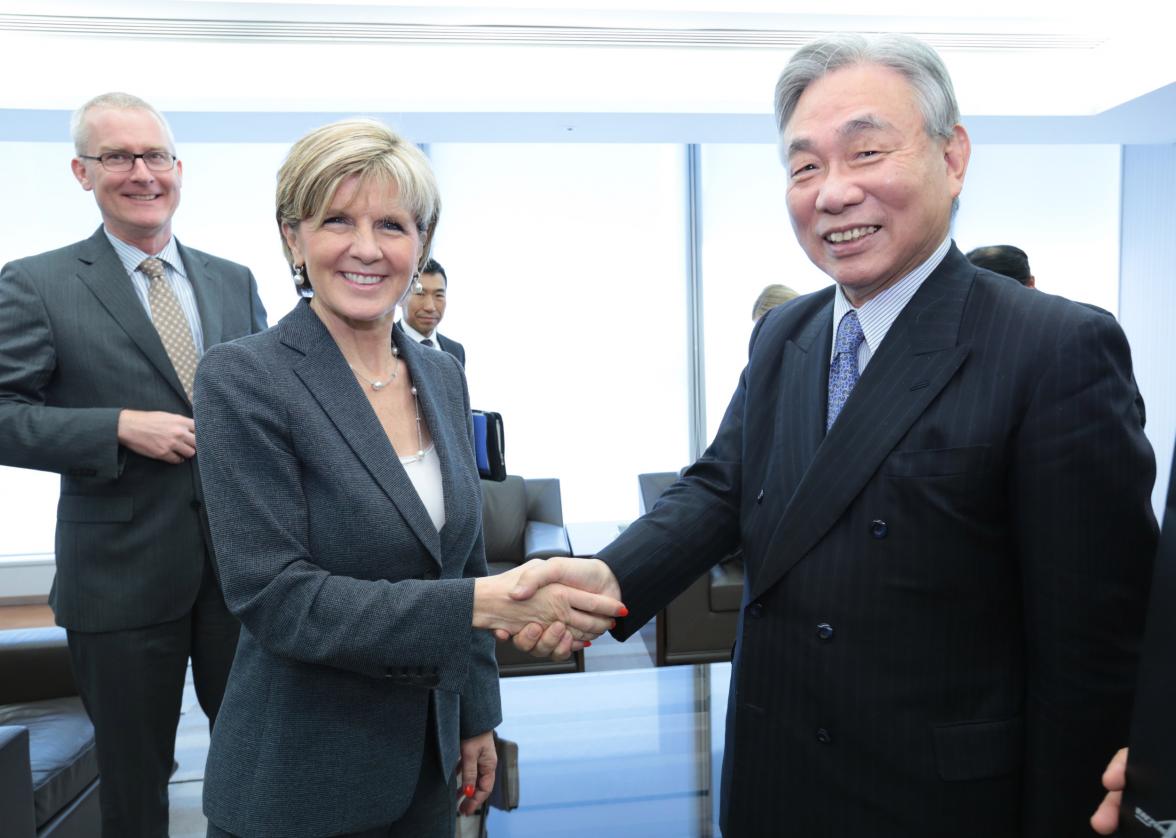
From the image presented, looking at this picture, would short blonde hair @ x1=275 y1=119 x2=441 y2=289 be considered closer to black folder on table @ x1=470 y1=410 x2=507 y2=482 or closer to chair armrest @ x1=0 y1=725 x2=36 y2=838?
black folder on table @ x1=470 y1=410 x2=507 y2=482

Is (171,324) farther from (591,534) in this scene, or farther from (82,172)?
(591,534)

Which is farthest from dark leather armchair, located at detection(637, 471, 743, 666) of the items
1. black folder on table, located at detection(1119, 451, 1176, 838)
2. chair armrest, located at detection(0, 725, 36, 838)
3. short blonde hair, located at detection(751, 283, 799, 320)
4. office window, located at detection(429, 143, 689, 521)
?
black folder on table, located at detection(1119, 451, 1176, 838)

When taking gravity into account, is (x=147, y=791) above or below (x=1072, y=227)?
below

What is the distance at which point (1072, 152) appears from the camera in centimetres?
649

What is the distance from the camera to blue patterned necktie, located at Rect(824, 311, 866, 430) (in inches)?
50.3

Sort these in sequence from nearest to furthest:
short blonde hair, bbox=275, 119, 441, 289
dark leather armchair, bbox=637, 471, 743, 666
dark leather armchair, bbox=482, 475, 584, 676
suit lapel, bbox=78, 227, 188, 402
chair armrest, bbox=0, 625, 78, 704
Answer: short blonde hair, bbox=275, 119, 441, 289
suit lapel, bbox=78, 227, 188, 402
chair armrest, bbox=0, 625, 78, 704
dark leather armchair, bbox=637, 471, 743, 666
dark leather armchair, bbox=482, 475, 584, 676

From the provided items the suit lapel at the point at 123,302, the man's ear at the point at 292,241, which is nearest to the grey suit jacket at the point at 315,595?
the man's ear at the point at 292,241

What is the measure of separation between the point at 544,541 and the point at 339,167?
3.34 m

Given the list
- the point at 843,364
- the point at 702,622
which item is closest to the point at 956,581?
the point at 843,364

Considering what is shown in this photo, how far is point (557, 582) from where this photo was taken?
148cm

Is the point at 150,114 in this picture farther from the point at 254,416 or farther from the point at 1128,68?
the point at 1128,68

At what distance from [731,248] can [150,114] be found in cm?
462

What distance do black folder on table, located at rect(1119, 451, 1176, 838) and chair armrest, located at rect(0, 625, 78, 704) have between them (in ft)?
9.21

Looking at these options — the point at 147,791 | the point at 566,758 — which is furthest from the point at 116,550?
the point at 566,758
